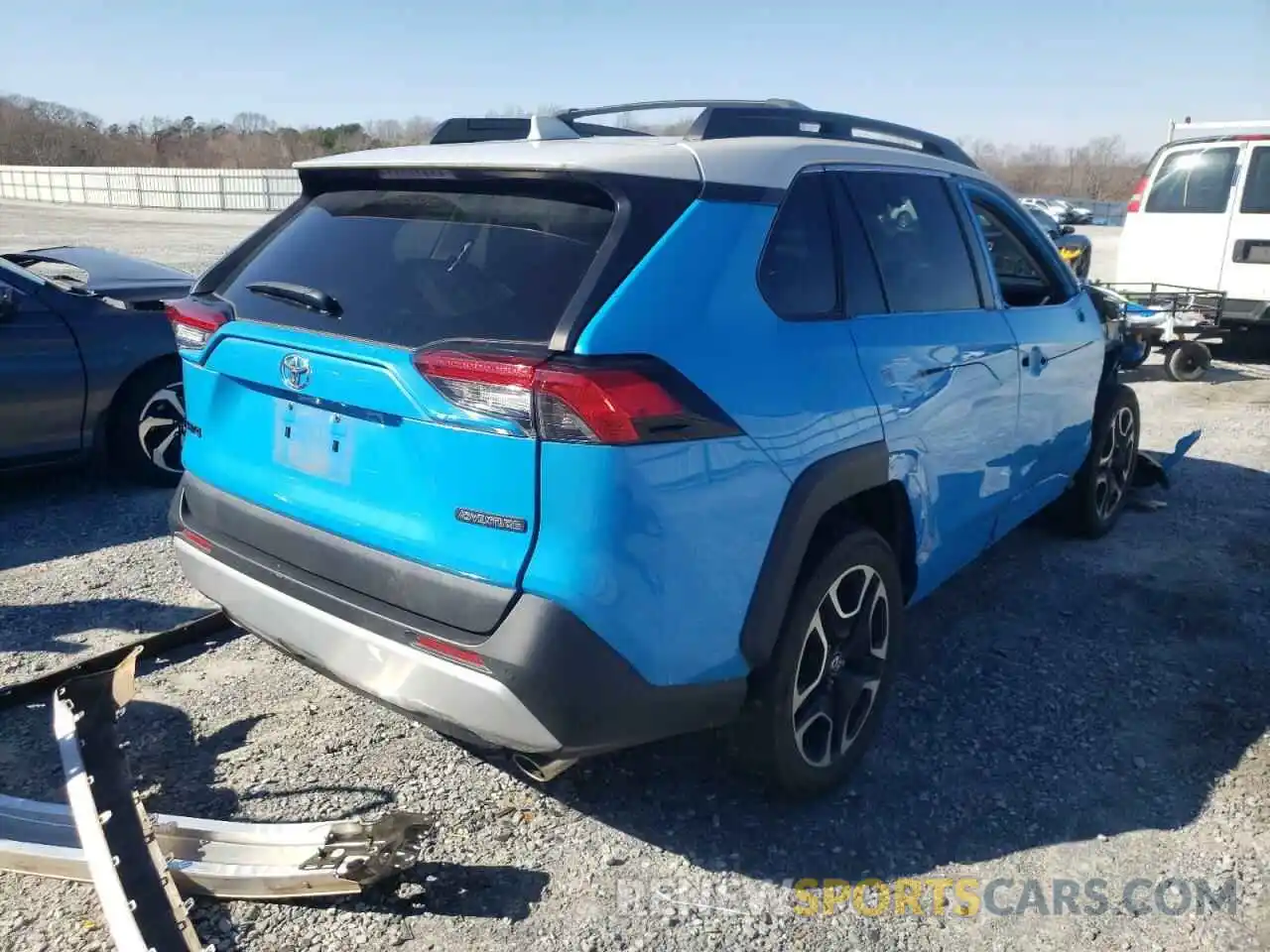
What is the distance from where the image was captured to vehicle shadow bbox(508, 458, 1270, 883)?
9.73 ft

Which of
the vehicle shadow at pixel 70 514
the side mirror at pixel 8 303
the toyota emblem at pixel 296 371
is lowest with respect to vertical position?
the vehicle shadow at pixel 70 514

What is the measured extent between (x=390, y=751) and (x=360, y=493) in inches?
44.1

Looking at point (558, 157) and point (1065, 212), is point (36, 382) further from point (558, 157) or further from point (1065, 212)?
point (1065, 212)

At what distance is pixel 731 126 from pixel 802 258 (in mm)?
461

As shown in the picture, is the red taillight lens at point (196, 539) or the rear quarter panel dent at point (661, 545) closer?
the rear quarter panel dent at point (661, 545)

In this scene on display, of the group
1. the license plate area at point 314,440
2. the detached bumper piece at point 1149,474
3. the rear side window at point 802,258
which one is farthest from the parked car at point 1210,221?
the license plate area at point 314,440

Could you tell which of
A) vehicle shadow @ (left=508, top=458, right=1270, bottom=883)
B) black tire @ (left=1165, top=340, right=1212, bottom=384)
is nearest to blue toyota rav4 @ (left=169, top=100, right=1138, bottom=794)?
vehicle shadow @ (left=508, top=458, right=1270, bottom=883)

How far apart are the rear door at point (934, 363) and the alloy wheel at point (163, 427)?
420 centimetres

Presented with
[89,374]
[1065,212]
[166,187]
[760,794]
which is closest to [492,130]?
[760,794]

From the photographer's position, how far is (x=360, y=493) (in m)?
2.53

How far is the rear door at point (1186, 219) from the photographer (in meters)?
10.3

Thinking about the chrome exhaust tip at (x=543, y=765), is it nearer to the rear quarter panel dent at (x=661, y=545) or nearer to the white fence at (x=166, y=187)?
the rear quarter panel dent at (x=661, y=545)

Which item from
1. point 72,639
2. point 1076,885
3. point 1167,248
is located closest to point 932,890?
point 1076,885

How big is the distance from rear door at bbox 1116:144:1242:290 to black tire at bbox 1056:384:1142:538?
19.2 feet
